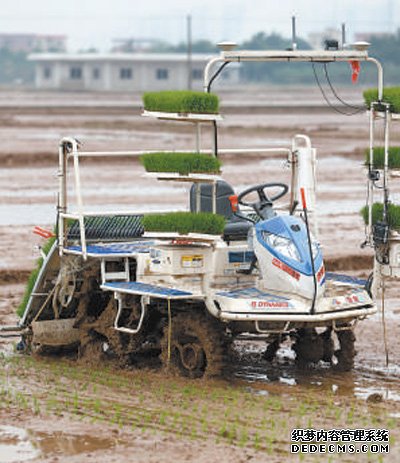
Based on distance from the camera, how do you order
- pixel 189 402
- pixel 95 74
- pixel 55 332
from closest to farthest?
pixel 189 402 → pixel 55 332 → pixel 95 74

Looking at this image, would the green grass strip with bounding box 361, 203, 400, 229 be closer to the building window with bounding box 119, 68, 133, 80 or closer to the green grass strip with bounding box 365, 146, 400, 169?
the green grass strip with bounding box 365, 146, 400, 169

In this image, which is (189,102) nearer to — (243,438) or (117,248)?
(117,248)

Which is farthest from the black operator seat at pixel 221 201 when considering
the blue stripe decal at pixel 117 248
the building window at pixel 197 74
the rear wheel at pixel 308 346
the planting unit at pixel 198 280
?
the building window at pixel 197 74

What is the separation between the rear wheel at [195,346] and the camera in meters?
11.6

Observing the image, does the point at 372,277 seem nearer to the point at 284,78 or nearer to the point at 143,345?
the point at 143,345

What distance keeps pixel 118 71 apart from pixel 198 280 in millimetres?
119260

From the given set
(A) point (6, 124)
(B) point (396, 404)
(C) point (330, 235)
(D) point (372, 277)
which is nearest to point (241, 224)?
(D) point (372, 277)

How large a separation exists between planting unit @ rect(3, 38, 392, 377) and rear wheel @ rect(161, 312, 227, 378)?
0.01 metres

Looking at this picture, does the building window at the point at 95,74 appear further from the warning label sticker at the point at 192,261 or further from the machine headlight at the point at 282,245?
the machine headlight at the point at 282,245

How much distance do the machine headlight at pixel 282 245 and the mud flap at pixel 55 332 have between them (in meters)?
2.41

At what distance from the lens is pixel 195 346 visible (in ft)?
38.4

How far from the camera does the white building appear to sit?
122m

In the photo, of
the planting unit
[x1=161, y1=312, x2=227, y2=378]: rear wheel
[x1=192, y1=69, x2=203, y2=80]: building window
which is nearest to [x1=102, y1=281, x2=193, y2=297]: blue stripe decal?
the planting unit

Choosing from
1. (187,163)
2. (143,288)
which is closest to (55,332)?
(143,288)
